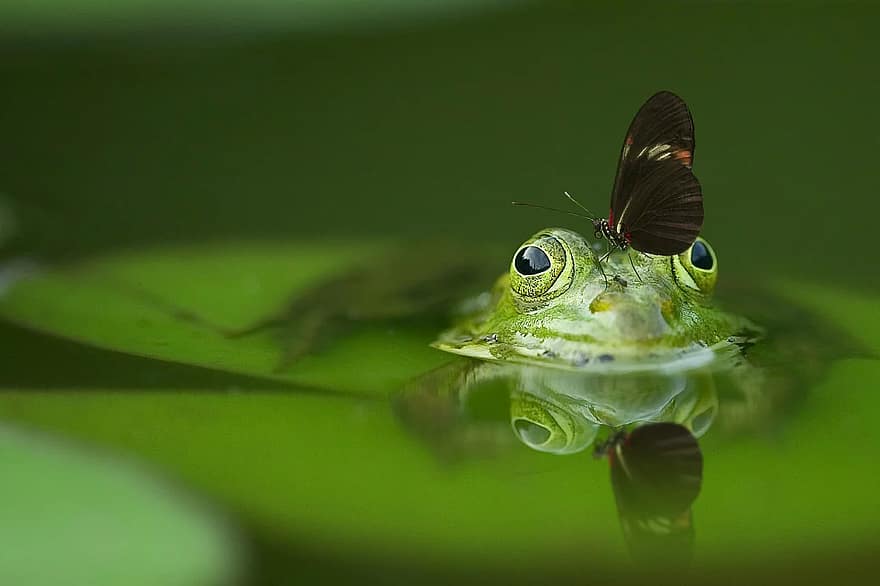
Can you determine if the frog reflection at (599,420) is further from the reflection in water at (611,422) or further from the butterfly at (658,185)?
the butterfly at (658,185)

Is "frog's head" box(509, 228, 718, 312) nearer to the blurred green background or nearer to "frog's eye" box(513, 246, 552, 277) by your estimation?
"frog's eye" box(513, 246, 552, 277)

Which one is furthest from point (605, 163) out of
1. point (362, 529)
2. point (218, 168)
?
point (362, 529)

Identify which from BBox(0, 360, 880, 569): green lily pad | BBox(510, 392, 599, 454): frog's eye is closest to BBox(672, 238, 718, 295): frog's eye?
BBox(0, 360, 880, 569): green lily pad

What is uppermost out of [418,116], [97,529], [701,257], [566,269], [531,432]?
[418,116]

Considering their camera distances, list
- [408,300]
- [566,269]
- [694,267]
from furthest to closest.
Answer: [408,300]
[694,267]
[566,269]

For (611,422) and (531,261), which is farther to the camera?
(531,261)

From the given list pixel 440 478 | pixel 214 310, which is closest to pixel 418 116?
pixel 214 310

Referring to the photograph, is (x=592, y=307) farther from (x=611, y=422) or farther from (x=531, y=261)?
(x=611, y=422)
